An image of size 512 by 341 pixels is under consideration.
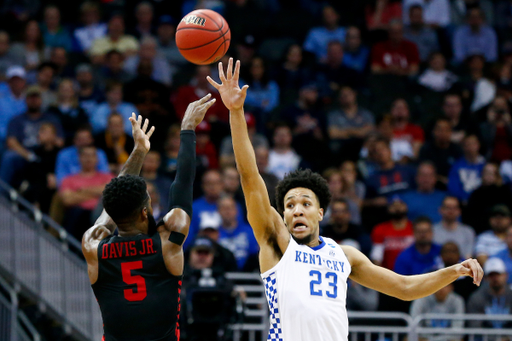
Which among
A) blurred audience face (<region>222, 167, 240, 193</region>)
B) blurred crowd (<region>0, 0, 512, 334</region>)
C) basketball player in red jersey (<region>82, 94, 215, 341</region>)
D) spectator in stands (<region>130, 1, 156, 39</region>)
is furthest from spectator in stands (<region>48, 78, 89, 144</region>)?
basketball player in red jersey (<region>82, 94, 215, 341</region>)

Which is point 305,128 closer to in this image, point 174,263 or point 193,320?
point 193,320

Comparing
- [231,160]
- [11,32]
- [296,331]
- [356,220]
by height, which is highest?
[11,32]

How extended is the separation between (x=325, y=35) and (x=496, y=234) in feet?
22.4

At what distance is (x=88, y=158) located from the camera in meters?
11.7

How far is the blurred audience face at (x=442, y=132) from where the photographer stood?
1400 centimetres

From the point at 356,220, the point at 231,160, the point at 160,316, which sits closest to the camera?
the point at 160,316

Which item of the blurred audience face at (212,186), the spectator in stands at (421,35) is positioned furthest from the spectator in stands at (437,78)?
the blurred audience face at (212,186)

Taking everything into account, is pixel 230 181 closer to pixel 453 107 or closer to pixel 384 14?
pixel 453 107

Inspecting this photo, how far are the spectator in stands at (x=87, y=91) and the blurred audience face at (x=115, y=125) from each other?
4.32 ft

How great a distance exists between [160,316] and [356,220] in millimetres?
7242

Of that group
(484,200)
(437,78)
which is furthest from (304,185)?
(437,78)

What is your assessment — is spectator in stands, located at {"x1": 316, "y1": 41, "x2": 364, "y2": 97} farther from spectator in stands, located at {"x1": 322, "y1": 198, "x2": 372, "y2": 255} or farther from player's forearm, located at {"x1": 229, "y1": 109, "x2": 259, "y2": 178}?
player's forearm, located at {"x1": 229, "y1": 109, "x2": 259, "y2": 178}

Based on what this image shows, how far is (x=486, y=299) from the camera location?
10.5 meters

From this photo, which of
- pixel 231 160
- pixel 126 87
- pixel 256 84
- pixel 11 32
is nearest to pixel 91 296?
pixel 231 160
